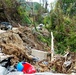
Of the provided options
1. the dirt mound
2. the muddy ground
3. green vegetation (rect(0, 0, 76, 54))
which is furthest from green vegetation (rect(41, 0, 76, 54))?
the muddy ground

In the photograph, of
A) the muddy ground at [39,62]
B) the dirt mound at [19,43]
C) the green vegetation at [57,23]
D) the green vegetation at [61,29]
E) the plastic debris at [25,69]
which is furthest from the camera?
the green vegetation at [57,23]

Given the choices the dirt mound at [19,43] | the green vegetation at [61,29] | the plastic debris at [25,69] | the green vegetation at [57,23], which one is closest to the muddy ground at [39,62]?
the dirt mound at [19,43]

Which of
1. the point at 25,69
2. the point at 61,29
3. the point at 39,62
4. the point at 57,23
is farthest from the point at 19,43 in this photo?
the point at 57,23

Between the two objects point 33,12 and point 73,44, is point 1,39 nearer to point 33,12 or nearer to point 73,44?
point 73,44

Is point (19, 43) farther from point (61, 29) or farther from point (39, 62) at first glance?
point (61, 29)

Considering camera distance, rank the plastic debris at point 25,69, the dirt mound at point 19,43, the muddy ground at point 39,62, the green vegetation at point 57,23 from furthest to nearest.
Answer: the green vegetation at point 57,23
the dirt mound at point 19,43
the muddy ground at point 39,62
the plastic debris at point 25,69

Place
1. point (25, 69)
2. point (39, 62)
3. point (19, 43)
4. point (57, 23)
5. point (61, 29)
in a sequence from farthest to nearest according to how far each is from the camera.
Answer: point (57, 23) → point (61, 29) → point (19, 43) → point (39, 62) → point (25, 69)

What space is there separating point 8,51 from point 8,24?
7.29 metres

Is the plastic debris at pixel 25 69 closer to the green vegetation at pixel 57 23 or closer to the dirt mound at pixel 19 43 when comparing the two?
the dirt mound at pixel 19 43

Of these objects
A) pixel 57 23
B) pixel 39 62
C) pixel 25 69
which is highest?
pixel 57 23

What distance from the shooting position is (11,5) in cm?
1587

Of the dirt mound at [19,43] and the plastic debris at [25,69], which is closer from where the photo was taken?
the plastic debris at [25,69]

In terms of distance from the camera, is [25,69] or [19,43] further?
[19,43]

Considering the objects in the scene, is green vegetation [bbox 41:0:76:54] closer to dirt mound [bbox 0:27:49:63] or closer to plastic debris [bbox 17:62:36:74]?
dirt mound [bbox 0:27:49:63]
